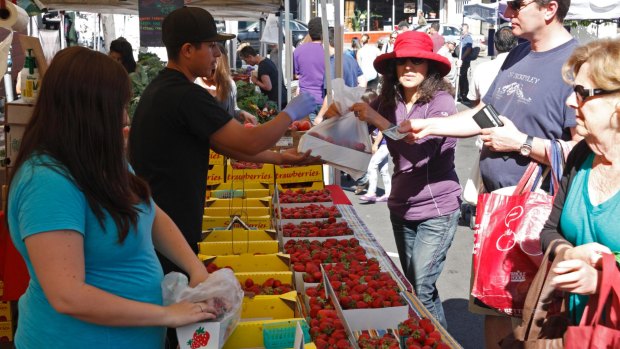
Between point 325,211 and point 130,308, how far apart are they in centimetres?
298

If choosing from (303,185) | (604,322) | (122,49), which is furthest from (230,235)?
(122,49)

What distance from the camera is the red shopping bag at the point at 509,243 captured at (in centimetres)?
307

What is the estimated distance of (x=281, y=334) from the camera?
109 inches

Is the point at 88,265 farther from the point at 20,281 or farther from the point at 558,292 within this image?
the point at 20,281

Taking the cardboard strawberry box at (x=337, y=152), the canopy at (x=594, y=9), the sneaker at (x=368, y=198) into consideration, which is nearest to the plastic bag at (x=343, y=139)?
the cardboard strawberry box at (x=337, y=152)

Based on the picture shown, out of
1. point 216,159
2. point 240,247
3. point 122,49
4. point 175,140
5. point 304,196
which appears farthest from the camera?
point 122,49

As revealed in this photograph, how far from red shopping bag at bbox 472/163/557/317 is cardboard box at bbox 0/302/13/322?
2.69 metres

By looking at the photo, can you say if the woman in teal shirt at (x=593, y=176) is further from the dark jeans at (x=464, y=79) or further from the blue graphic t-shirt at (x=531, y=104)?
the dark jeans at (x=464, y=79)

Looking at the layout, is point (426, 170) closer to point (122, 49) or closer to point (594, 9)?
point (122, 49)

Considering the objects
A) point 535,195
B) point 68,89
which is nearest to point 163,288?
point 68,89

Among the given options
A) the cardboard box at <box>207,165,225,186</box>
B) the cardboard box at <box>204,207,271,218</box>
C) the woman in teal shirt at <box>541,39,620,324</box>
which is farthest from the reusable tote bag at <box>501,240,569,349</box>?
the cardboard box at <box>207,165,225,186</box>

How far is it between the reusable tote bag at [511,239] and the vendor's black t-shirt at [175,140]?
3.94 feet

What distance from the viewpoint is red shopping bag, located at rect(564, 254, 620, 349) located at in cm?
220

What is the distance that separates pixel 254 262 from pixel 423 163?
3.88 feet
